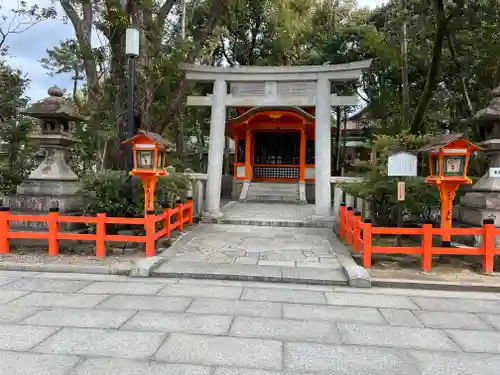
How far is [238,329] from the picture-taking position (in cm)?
386

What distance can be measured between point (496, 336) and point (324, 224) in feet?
22.4

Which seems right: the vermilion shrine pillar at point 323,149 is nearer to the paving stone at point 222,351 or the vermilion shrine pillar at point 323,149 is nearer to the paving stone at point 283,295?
the paving stone at point 283,295

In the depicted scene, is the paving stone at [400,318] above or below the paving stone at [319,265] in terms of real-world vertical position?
below

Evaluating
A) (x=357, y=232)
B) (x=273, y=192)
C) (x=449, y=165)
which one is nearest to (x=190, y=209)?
(x=357, y=232)

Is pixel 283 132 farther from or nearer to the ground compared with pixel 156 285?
farther from the ground

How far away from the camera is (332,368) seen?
308 cm

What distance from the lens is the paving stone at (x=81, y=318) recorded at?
3902mm

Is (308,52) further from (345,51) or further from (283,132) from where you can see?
(283,132)

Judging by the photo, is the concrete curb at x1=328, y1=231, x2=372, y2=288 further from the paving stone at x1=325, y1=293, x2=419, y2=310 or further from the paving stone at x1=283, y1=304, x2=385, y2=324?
the paving stone at x1=283, y1=304, x2=385, y2=324

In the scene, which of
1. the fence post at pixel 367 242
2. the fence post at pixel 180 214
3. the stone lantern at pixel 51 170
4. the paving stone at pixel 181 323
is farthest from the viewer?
the fence post at pixel 180 214

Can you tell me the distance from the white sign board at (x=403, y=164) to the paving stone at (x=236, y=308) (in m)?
3.31

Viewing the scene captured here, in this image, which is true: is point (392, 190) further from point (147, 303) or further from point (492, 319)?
point (147, 303)

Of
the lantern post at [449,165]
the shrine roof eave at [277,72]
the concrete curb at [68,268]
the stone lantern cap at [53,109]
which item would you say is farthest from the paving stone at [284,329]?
the shrine roof eave at [277,72]

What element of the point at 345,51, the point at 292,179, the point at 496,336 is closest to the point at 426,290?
the point at 496,336
